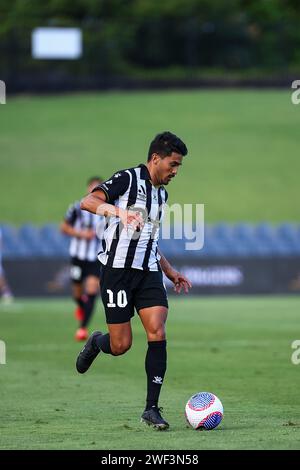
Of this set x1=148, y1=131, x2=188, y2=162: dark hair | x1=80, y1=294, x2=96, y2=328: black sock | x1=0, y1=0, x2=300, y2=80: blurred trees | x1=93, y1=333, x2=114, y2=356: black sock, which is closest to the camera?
x1=148, y1=131, x2=188, y2=162: dark hair

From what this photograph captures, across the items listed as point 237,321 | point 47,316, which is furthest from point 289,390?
point 47,316

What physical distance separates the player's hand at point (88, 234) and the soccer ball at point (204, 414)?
8872mm

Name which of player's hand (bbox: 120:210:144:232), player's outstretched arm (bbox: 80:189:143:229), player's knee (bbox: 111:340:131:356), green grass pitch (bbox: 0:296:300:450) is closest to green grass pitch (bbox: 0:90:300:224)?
green grass pitch (bbox: 0:296:300:450)

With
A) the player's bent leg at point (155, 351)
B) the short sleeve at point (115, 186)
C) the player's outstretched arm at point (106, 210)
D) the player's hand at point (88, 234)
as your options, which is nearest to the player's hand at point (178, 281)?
the player's bent leg at point (155, 351)

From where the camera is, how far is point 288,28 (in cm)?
4697

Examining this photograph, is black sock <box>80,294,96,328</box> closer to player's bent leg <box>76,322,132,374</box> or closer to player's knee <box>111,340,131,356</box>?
player's bent leg <box>76,322,132,374</box>

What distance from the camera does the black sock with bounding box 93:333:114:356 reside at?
9533mm

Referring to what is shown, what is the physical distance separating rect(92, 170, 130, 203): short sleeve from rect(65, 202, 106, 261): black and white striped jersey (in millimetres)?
8663

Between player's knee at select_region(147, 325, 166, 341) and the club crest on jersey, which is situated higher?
the club crest on jersey

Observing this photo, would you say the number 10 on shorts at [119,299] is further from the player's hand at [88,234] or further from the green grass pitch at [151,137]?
the green grass pitch at [151,137]

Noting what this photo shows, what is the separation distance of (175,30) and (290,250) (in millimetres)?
18569

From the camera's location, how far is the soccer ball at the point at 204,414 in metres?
8.62

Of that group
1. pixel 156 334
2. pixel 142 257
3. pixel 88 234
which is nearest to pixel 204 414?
pixel 156 334

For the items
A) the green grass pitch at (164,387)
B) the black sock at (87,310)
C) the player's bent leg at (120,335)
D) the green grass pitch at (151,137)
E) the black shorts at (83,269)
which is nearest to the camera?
the green grass pitch at (164,387)
